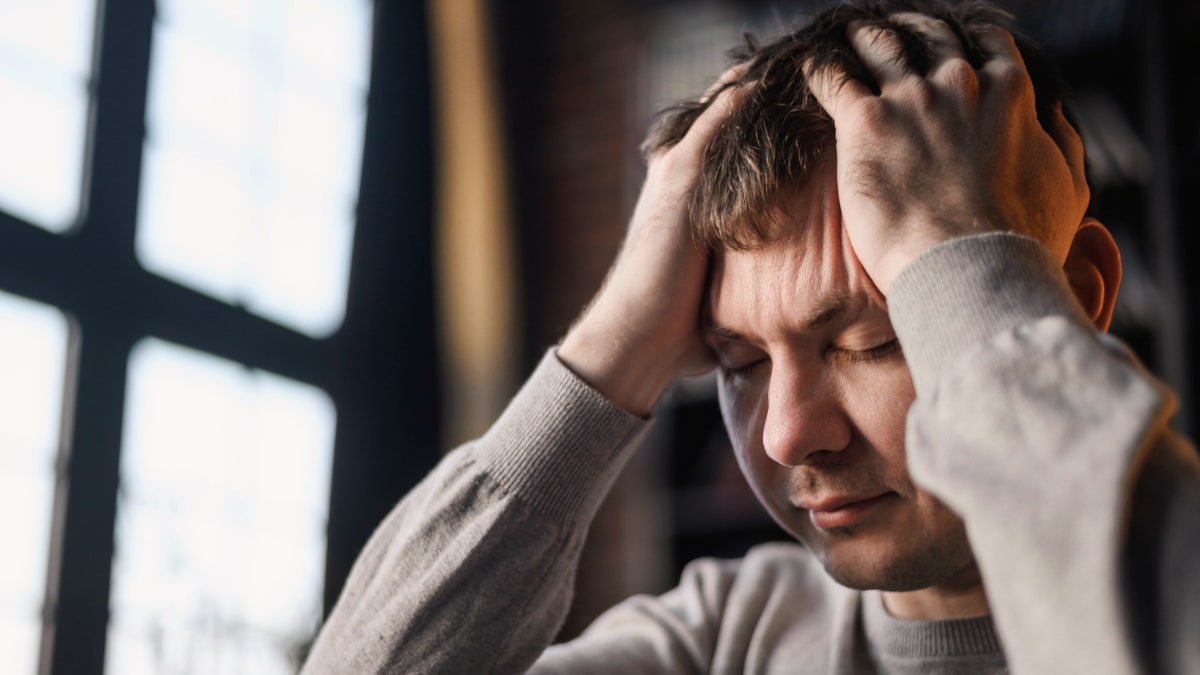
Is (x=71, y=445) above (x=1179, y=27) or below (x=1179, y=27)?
below

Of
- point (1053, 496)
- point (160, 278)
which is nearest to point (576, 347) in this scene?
point (1053, 496)

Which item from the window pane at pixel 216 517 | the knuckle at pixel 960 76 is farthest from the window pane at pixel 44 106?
the knuckle at pixel 960 76

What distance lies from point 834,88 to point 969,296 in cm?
32

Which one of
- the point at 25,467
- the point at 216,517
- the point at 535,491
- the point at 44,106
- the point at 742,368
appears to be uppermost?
the point at 44,106

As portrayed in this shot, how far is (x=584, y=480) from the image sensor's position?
42.7 inches

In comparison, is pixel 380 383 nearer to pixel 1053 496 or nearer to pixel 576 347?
pixel 576 347

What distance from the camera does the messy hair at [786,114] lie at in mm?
1007

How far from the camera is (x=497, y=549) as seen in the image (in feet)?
3.52

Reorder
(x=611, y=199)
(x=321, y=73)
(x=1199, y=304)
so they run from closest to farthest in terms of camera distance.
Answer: (x=1199, y=304)
(x=321, y=73)
(x=611, y=199)

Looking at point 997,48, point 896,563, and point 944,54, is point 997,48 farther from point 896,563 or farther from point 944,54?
point 896,563

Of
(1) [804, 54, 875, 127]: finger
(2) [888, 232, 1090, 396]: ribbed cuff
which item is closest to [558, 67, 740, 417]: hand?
(1) [804, 54, 875, 127]: finger

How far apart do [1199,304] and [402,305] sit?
225cm

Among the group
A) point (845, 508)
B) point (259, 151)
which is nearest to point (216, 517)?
point (259, 151)

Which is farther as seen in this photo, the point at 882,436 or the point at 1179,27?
the point at 1179,27
